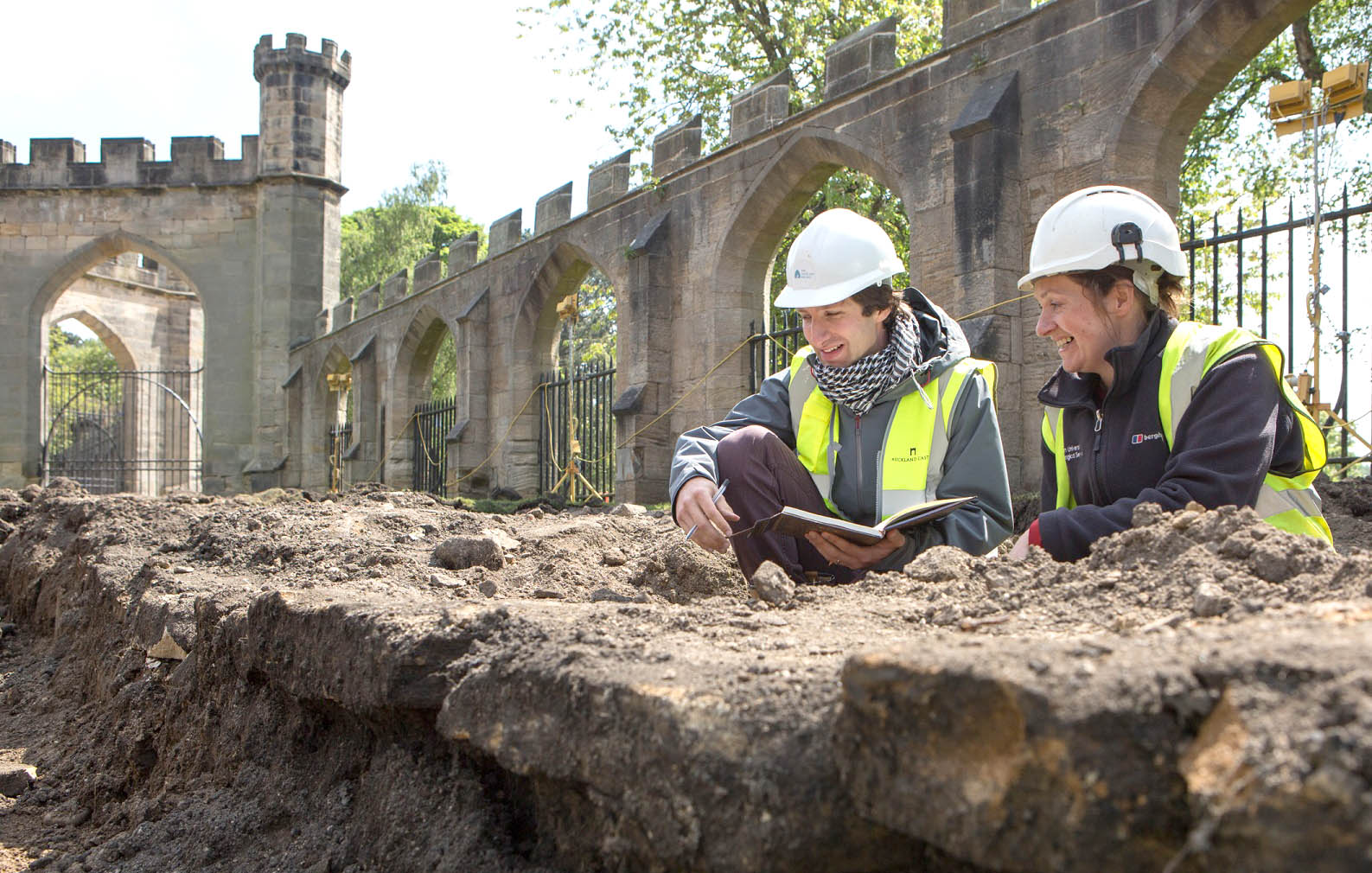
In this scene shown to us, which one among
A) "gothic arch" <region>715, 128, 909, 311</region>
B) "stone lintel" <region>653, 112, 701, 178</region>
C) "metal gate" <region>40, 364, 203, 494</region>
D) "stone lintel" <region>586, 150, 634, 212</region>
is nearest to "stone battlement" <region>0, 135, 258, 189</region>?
Answer: "metal gate" <region>40, 364, 203, 494</region>

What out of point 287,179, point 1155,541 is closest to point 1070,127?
point 1155,541

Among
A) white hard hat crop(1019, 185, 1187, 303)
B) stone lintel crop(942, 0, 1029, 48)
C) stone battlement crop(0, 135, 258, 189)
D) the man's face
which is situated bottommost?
the man's face

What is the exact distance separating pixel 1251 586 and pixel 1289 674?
30.0 inches

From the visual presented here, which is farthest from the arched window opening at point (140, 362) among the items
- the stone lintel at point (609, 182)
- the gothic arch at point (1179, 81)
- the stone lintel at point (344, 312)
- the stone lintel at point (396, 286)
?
the gothic arch at point (1179, 81)

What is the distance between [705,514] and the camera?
3613mm

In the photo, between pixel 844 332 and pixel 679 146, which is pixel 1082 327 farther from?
pixel 679 146

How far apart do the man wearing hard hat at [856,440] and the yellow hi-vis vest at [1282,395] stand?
69 cm

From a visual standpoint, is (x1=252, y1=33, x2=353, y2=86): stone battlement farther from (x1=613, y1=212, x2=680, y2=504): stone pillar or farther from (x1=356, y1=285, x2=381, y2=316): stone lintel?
(x1=613, y1=212, x2=680, y2=504): stone pillar

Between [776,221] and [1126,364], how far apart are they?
8845 millimetres

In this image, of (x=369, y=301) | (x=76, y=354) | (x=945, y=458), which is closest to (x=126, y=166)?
(x=369, y=301)

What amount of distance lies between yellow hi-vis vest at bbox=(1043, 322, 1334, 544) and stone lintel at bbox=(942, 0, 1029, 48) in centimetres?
638

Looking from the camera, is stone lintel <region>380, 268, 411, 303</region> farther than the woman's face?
Yes

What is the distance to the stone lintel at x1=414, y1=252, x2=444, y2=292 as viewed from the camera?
19.6 meters

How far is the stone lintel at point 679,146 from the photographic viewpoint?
→ 12.7 meters
